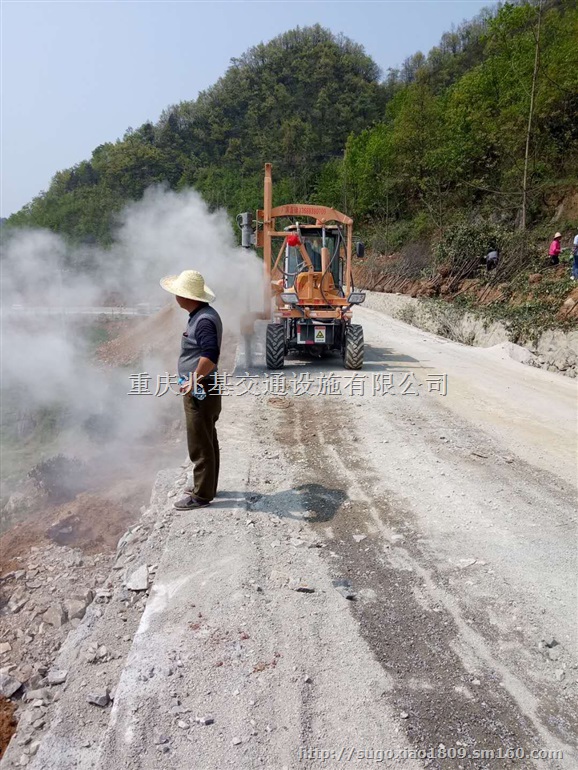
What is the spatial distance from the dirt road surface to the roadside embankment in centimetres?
632

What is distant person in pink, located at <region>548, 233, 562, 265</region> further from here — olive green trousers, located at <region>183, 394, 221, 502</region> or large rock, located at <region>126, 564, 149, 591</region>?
large rock, located at <region>126, 564, 149, 591</region>

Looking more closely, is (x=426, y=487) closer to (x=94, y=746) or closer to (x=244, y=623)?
(x=244, y=623)

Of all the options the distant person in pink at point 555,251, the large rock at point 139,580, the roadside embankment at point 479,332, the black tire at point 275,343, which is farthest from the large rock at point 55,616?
the distant person in pink at point 555,251

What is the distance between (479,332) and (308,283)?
6.90m

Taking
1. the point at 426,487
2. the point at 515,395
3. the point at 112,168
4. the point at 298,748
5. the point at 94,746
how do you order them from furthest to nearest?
the point at 112,168 < the point at 515,395 < the point at 426,487 < the point at 94,746 < the point at 298,748

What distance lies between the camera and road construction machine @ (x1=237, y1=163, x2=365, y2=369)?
32.5ft

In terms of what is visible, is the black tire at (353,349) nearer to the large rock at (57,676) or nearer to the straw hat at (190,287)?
the straw hat at (190,287)

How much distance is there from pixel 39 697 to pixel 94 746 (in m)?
0.78

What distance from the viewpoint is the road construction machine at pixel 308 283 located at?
9898 mm

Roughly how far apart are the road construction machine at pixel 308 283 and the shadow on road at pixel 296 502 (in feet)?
17.1

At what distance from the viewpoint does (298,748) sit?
227 cm

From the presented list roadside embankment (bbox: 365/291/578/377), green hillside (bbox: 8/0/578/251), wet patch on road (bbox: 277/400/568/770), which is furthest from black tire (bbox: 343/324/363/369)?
green hillside (bbox: 8/0/578/251)

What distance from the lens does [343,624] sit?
10.0 feet

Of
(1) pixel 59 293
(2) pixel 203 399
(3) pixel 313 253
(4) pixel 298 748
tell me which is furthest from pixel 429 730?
(1) pixel 59 293
